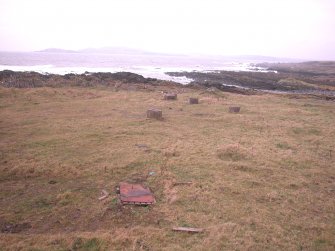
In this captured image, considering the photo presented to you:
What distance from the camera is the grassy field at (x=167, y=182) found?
5.98 metres

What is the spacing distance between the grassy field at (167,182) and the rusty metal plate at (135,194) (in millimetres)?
216

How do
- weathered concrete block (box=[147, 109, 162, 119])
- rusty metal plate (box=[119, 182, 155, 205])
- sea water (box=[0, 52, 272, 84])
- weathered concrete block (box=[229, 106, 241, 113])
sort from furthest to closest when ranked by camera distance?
sea water (box=[0, 52, 272, 84]) → weathered concrete block (box=[229, 106, 241, 113]) → weathered concrete block (box=[147, 109, 162, 119]) → rusty metal plate (box=[119, 182, 155, 205])

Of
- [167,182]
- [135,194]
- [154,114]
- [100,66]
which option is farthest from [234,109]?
[100,66]

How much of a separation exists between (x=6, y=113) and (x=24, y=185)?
34.3ft

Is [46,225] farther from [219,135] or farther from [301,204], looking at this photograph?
[219,135]

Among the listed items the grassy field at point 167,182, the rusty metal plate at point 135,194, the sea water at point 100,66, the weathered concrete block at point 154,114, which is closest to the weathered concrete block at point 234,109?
the grassy field at point 167,182

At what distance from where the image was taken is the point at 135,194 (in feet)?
24.7

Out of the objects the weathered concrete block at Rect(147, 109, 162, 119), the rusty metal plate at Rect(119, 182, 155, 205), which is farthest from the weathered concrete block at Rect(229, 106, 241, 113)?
the rusty metal plate at Rect(119, 182, 155, 205)

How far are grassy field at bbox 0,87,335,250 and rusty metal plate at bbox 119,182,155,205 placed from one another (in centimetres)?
22

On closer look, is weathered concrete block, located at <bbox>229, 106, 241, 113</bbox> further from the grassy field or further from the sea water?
the sea water

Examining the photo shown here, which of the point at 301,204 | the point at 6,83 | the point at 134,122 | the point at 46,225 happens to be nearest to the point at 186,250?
the point at 46,225

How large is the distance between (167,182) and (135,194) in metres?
1.17

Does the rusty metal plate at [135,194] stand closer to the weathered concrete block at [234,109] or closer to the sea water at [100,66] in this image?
the weathered concrete block at [234,109]

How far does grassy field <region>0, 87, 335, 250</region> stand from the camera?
5.98m
